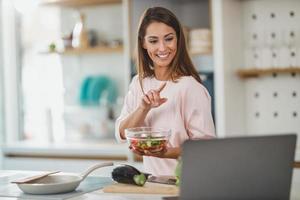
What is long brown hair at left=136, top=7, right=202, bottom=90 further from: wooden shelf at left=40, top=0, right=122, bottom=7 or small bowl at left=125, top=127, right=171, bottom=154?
wooden shelf at left=40, top=0, right=122, bottom=7

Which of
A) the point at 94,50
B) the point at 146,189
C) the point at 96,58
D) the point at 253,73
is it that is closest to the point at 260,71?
the point at 253,73

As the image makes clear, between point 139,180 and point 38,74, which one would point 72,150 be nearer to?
point 38,74

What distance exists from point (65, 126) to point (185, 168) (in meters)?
3.31

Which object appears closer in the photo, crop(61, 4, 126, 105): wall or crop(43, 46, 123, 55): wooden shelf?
crop(43, 46, 123, 55): wooden shelf

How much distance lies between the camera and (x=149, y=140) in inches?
77.4

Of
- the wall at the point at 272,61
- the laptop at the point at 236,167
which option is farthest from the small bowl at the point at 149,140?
the wall at the point at 272,61

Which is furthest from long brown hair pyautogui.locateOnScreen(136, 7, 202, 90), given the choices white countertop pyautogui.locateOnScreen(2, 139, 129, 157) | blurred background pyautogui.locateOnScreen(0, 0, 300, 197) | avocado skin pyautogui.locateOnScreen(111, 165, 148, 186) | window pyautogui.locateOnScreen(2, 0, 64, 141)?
window pyautogui.locateOnScreen(2, 0, 64, 141)

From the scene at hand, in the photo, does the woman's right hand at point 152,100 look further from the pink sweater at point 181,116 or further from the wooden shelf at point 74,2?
the wooden shelf at point 74,2

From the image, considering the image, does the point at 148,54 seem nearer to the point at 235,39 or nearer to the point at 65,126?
the point at 235,39

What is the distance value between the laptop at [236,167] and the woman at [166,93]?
0.60 m

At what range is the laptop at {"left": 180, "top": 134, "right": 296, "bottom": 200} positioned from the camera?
4.72 feet

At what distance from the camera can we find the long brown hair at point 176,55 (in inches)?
87.6

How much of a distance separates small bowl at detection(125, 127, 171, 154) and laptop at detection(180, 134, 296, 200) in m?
0.52

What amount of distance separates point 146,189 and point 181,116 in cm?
38
